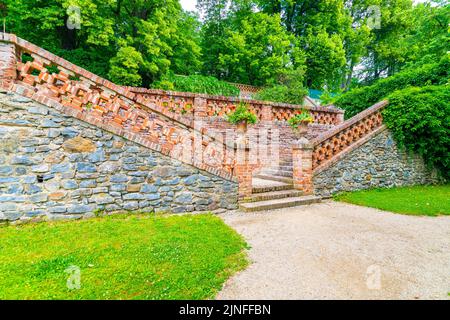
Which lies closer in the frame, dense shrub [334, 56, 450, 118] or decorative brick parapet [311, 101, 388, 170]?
decorative brick parapet [311, 101, 388, 170]

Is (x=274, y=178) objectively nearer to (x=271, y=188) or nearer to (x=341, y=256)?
(x=271, y=188)

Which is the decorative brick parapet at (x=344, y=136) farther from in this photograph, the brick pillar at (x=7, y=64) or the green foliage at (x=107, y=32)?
the green foliage at (x=107, y=32)

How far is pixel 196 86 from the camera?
32.6 feet

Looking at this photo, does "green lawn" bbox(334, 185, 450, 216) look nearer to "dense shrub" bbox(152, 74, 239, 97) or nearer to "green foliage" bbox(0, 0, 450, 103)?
"green foliage" bbox(0, 0, 450, 103)

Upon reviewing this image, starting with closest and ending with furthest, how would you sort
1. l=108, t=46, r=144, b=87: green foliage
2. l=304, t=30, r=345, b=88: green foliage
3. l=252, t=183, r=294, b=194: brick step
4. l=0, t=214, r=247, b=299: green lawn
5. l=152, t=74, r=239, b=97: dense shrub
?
l=0, t=214, r=247, b=299: green lawn, l=252, t=183, r=294, b=194: brick step, l=152, t=74, r=239, b=97: dense shrub, l=108, t=46, r=144, b=87: green foliage, l=304, t=30, r=345, b=88: green foliage

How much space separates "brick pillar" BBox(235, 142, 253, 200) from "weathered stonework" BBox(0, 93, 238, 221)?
1.10 m

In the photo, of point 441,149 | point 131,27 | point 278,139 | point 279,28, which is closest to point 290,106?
point 278,139

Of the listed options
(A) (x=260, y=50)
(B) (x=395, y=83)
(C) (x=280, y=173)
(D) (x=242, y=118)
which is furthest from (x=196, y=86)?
(A) (x=260, y=50)

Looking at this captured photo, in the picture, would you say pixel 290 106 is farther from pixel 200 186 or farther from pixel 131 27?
pixel 131 27

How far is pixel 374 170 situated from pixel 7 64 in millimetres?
10052

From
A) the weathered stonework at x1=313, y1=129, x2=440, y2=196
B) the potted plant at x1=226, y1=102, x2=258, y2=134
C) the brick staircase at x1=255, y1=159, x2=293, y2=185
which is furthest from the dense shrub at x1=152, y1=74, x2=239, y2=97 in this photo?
the weathered stonework at x1=313, y1=129, x2=440, y2=196

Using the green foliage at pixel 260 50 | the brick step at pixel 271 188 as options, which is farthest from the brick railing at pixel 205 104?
the green foliage at pixel 260 50

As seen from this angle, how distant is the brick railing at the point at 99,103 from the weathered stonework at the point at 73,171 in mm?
180

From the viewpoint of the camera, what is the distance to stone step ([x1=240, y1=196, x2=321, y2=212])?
551cm
